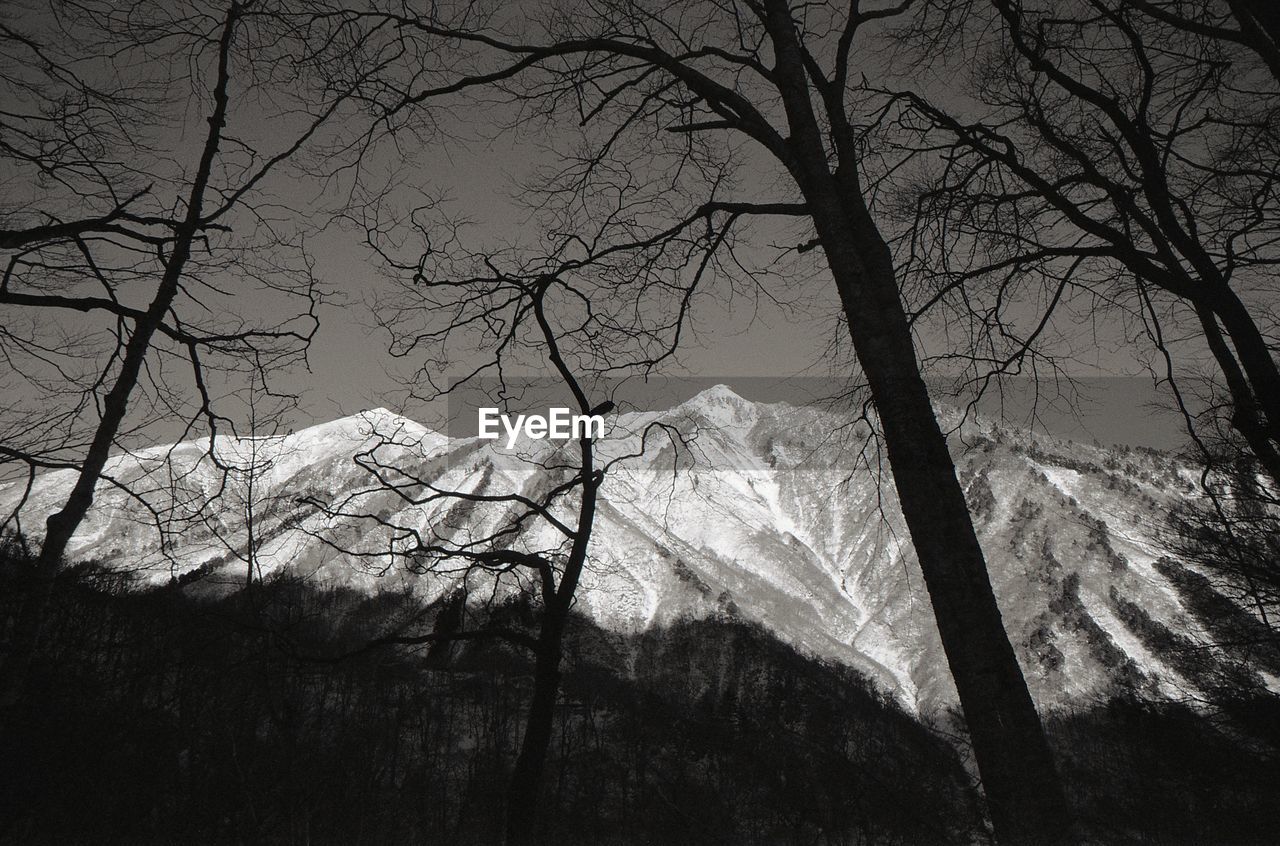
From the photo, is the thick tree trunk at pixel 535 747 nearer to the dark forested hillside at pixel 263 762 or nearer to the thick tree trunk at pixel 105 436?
the dark forested hillside at pixel 263 762

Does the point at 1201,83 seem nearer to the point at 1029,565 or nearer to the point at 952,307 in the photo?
the point at 952,307

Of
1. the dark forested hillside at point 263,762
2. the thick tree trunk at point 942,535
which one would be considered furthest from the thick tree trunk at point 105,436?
the thick tree trunk at point 942,535

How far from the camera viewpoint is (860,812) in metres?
3.30

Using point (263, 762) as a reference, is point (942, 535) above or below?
above

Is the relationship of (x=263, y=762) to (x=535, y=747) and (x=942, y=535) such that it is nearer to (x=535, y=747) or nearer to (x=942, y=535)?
(x=535, y=747)

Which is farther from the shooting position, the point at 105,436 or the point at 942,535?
the point at 105,436

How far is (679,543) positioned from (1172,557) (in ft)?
623

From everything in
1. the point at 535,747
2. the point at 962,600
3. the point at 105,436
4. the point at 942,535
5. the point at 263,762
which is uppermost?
the point at 105,436

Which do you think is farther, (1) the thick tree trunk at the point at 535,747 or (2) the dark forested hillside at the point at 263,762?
(1) the thick tree trunk at the point at 535,747

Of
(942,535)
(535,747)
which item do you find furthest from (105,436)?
(942,535)

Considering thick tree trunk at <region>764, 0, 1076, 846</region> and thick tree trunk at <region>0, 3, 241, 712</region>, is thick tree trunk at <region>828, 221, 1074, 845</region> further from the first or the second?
thick tree trunk at <region>0, 3, 241, 712</region>

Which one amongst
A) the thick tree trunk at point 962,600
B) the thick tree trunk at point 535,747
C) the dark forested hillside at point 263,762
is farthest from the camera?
the thick tree trunk at point 535,747

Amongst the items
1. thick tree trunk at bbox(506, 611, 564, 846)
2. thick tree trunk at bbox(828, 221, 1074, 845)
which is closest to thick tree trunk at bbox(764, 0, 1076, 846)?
thick tree trunk at bbox(828, 221, 1074, 845)

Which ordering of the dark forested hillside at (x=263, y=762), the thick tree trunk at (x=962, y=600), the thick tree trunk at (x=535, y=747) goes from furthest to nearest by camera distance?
the thick tree trunk at (x=535, y=747), the dark forested hillside at (x=263, y=762), the thick tree trunk at (x=962, y=600)
